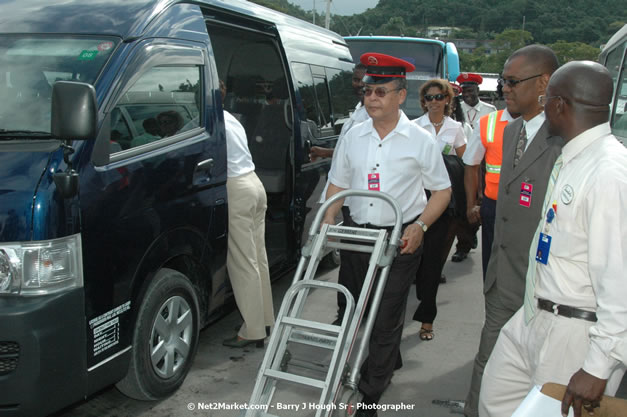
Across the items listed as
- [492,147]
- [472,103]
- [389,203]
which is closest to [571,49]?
[472,103]

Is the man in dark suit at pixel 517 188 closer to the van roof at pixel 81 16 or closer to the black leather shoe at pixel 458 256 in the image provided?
the van roof at pixel 81 16

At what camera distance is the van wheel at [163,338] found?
3439 mm

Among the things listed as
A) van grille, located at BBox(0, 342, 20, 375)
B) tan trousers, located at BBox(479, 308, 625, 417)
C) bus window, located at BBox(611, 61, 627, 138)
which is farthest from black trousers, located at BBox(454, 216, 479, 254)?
van grille, located at BBox(0, 342, 20, 375)

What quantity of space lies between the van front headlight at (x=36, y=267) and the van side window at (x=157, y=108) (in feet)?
2.15

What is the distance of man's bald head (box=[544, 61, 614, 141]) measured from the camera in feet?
7.30

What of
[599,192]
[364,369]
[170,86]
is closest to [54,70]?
[170,86]

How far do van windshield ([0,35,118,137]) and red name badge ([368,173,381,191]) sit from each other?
1538 mm

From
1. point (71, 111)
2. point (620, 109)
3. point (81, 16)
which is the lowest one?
point (620, 109)

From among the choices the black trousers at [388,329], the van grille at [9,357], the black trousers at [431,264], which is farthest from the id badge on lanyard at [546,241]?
the black trousers at [431,264]

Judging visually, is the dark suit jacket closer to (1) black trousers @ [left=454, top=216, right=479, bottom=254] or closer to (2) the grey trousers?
(2) the grey trousers

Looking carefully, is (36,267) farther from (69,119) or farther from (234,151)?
(234,151)

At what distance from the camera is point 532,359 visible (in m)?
2.40

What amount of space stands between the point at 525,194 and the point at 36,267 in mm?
2246

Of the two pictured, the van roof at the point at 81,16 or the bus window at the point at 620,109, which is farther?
the bus window at the point at 620,109
